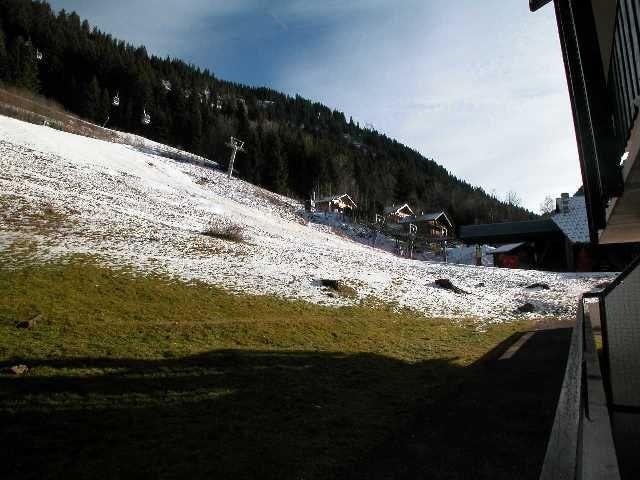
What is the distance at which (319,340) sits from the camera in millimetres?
11719

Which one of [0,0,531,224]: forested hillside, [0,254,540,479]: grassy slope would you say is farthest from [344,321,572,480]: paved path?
[0,0,531,224]: forested hillside

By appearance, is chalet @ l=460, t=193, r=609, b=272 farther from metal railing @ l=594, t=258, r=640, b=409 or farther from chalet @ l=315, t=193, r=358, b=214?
metal railing @ l=594, t=258, r=640, b=409

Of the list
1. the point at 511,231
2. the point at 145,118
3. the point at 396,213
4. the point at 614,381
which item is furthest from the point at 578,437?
the point at 145,118

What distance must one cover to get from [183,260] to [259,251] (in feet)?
18.4

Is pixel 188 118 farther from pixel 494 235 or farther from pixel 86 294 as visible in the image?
pixel 86 294

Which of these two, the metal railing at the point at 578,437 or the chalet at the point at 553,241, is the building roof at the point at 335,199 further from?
the metal railing at the point at 578,437

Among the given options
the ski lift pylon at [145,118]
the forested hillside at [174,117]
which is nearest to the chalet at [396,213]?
the forested hillside at [174,117]

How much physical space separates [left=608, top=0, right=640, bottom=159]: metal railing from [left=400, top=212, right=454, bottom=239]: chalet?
214 ft

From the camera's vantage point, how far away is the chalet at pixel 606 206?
2686mm

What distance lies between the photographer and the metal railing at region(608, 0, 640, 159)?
3326 millimetres

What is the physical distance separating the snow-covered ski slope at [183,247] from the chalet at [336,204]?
3264 cm

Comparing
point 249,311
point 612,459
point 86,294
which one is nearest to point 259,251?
point 249,311

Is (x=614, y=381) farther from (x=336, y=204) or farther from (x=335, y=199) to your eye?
(x=336, y=204)

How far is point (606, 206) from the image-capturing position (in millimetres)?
5461
